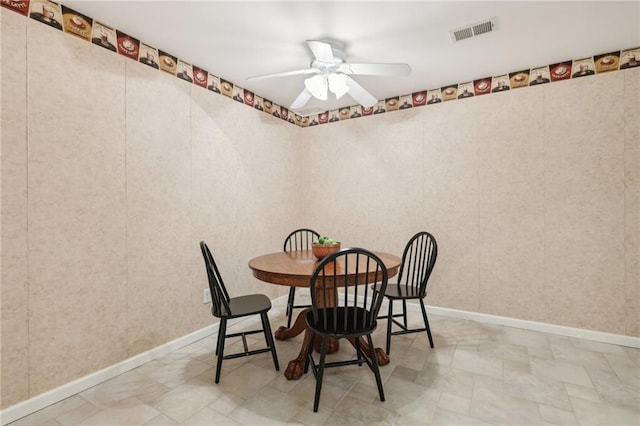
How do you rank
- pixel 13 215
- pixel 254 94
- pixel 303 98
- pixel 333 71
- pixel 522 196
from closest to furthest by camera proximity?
pixel 13 215
pixel 333 71
pixel 303 98
pixel 522 196
pixel 254 94

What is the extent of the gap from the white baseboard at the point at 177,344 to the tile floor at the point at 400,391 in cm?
5

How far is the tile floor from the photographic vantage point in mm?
1686

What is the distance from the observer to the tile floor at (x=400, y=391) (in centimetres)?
169

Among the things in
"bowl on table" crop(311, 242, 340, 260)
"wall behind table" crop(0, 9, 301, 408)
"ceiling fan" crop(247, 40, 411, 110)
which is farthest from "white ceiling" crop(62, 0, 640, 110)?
"bowl on table" crop(311, 242, 340, 260)

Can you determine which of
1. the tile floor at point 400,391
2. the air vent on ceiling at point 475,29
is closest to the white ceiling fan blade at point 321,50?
the air vent on ceiling at point 475,29

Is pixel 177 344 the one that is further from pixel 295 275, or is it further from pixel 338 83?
pixel 338 83

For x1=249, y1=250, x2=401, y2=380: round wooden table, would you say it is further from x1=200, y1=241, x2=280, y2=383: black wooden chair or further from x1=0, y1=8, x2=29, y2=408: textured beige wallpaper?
x1=0, y1=8, x2=29, y2=408: textured beige wallpaper

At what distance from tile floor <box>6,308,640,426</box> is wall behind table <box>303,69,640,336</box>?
0.56m

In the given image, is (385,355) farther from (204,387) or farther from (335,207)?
(335,207)

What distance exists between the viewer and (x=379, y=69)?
2119mm

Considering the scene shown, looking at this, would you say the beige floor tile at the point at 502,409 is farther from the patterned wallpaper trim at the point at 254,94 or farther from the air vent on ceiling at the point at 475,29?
the patterned wallpaper trim at the point at 254,94

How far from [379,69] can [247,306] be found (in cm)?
196

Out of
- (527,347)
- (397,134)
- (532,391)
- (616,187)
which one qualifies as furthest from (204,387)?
(616,187)

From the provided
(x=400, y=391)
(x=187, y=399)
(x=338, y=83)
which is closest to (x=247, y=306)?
(x=187, y=399)
